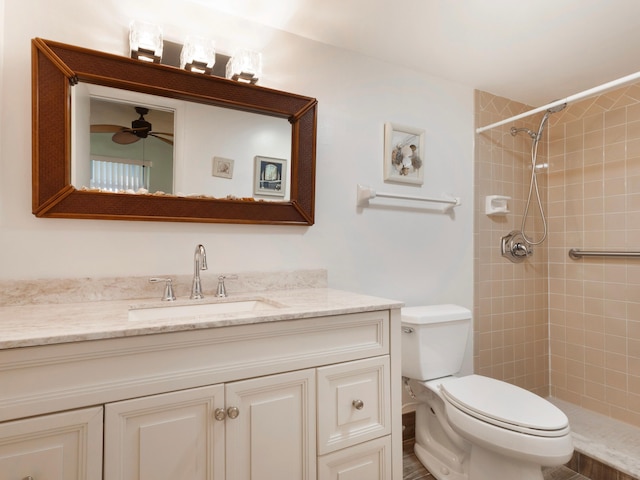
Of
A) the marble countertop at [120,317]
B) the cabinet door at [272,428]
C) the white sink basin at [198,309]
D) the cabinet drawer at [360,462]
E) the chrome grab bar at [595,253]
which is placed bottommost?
the cabinet drawer at [360,462]

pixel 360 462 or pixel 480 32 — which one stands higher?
pixel 480 32

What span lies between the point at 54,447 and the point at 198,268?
71 cm

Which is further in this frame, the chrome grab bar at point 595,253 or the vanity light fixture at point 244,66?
the chrome grab bar at point 595,253

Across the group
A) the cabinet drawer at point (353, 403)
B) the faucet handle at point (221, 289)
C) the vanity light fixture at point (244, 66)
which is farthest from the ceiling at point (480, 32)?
the cabinet drawer at point (353, 403)

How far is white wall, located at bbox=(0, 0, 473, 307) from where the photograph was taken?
1.25m

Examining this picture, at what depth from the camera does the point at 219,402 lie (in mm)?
1008

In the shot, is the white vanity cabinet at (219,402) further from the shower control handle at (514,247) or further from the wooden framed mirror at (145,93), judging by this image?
the shower control handle at (514,247)

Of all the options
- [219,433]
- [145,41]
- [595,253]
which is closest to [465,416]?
[219,433]

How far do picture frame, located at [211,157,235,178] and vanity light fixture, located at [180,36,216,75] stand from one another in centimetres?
36

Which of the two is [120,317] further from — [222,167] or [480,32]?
[480,32]

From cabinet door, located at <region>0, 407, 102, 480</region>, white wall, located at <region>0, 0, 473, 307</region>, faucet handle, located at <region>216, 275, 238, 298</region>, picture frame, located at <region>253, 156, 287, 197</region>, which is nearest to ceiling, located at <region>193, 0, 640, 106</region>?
white wall, located at <region>0, 0, 473, 307</region>

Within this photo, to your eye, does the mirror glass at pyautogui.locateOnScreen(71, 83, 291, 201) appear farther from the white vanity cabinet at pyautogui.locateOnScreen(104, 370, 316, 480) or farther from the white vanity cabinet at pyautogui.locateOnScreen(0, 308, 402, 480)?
the white vanity cabinet at pyautogui.locateOnScreen(104, 370, 316, 480)

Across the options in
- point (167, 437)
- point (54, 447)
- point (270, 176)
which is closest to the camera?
point (54, 447)

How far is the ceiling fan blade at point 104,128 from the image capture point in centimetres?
133
